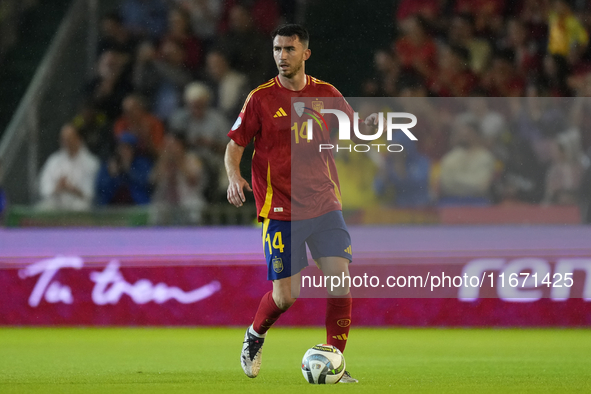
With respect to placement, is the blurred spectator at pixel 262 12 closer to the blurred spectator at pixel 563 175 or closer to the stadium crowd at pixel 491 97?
the stadium crowd at pixel 491 97

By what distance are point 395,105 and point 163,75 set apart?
2345 millimetres

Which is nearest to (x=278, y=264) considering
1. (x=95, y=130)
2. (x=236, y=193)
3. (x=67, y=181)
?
(x=236, y=193)

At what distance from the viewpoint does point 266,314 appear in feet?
17.0

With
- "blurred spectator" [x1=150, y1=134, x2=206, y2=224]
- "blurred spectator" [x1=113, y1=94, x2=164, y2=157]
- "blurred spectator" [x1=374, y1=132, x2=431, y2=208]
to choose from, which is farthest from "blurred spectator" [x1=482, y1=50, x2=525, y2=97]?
"blurred spectator" [x1=113, y1=94, x2=164, y2=157]

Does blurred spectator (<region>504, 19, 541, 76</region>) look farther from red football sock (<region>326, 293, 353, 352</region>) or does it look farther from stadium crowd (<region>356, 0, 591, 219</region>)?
red football sock (<region>326, 293, 353, 352</region>)

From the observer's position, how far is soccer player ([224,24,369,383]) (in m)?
4.95

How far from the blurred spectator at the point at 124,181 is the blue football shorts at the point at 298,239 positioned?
3.85 metres

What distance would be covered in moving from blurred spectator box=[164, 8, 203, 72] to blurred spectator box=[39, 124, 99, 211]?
1366 millimetres

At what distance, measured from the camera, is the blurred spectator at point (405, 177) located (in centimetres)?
802

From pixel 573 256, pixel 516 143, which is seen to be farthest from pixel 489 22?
pixel 573 256

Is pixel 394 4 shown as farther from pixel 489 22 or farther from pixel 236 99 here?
pixel 236 99

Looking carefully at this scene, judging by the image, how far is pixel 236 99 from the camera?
29.3ft

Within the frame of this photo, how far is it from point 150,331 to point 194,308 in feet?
1.59

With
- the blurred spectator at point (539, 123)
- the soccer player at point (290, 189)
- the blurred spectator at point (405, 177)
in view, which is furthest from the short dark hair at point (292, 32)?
the blurred spectator at point (539, 123)
